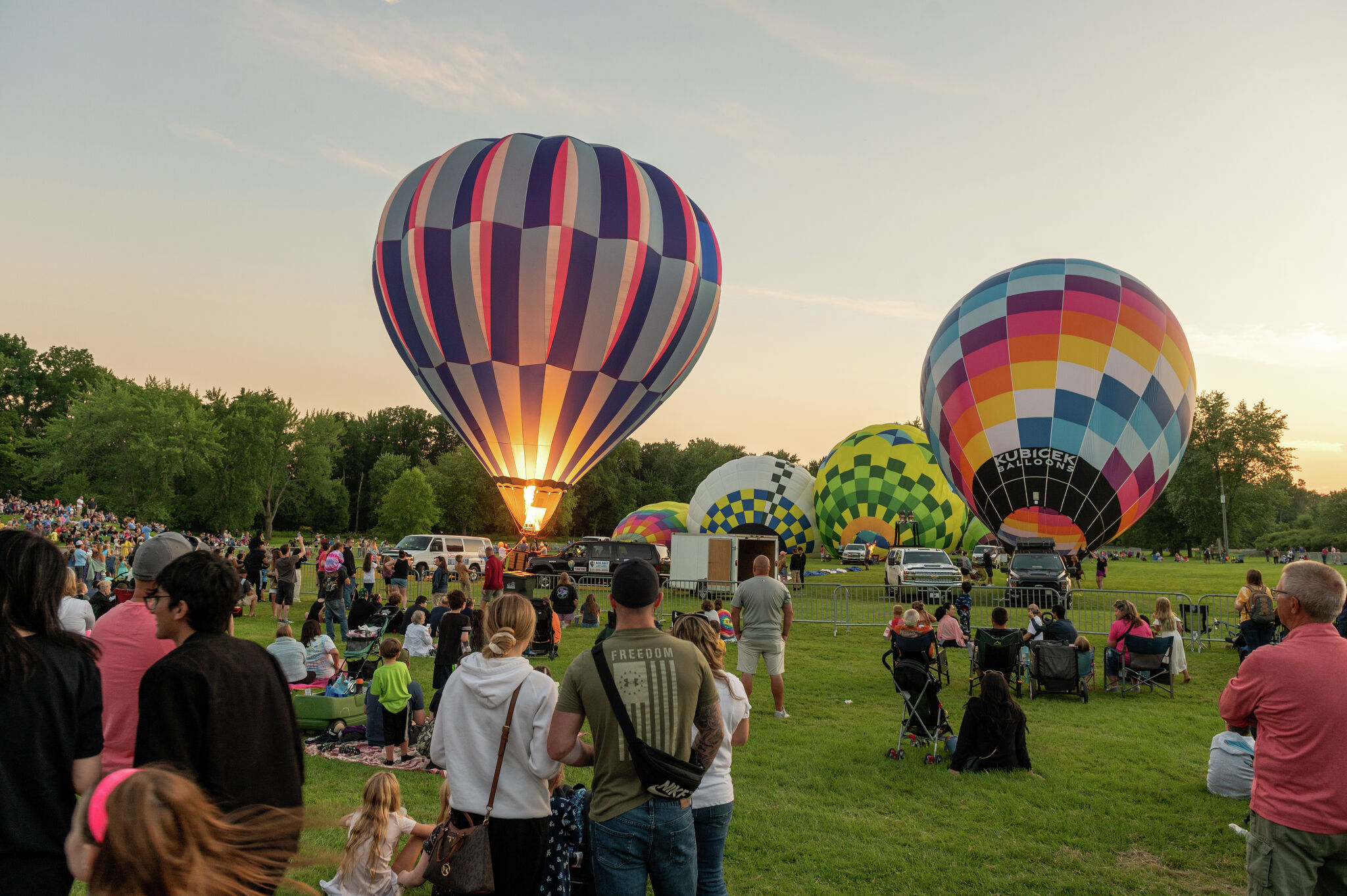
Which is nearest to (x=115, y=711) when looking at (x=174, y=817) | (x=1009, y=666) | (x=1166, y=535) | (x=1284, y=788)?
(x=174, y=817)

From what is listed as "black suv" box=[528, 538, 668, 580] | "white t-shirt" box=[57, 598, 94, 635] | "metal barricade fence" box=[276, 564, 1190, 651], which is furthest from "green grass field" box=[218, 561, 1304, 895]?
"black suv" box=[528, 538, 668, 580]

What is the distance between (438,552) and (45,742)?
81.4ft

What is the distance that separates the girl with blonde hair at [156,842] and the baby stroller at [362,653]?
7696mm

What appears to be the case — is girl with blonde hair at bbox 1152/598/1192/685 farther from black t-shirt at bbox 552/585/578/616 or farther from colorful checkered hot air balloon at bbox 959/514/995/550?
colorful checkered hot air balloon at bbox 959/514/995/550

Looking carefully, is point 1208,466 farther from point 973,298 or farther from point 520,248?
point 520,248

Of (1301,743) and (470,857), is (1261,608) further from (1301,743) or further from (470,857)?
(470,857)

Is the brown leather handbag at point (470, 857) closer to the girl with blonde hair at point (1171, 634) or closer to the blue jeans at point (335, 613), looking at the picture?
the girl with blonde hair at point (1171, 634)

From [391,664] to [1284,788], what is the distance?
20.3 ft

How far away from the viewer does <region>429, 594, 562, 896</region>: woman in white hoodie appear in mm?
3195

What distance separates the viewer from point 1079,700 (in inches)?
381

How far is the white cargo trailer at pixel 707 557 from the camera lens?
1995cm

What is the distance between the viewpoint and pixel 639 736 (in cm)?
290

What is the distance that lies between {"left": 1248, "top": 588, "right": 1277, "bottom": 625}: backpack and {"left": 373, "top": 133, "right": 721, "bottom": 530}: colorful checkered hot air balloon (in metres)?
11.0

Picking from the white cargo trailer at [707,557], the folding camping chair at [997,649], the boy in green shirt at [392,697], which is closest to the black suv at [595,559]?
the white cargo trailer at [707,557]
